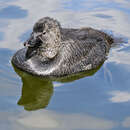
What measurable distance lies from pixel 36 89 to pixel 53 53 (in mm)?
1156

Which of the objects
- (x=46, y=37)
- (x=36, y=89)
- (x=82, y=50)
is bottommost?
(x=36, y=89)

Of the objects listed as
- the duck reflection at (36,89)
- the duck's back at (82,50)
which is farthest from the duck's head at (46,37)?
the duck reflection at (36,89)

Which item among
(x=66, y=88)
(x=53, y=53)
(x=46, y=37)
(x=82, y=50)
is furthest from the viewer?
(x=82, y=50)

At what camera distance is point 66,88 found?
9164 millimetres

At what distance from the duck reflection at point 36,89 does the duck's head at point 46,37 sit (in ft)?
2.38

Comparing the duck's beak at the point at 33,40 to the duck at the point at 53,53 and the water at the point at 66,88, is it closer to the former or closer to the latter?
the duck at the point at 53,53

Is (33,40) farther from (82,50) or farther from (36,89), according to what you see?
(82,50)

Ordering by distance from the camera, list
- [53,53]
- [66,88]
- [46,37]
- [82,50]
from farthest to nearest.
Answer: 1. [82,50]
2. [53,53]
3. [46,37]
4. [66,88]

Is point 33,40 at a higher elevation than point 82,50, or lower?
higher

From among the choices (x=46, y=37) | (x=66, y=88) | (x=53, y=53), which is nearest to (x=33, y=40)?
(x=46, y=37)

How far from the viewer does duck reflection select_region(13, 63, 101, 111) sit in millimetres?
8461

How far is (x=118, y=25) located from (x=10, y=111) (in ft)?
18.7

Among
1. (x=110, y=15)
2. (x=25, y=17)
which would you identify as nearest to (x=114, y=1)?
(x=110, y=15)

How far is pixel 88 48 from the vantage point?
34.1 ft
